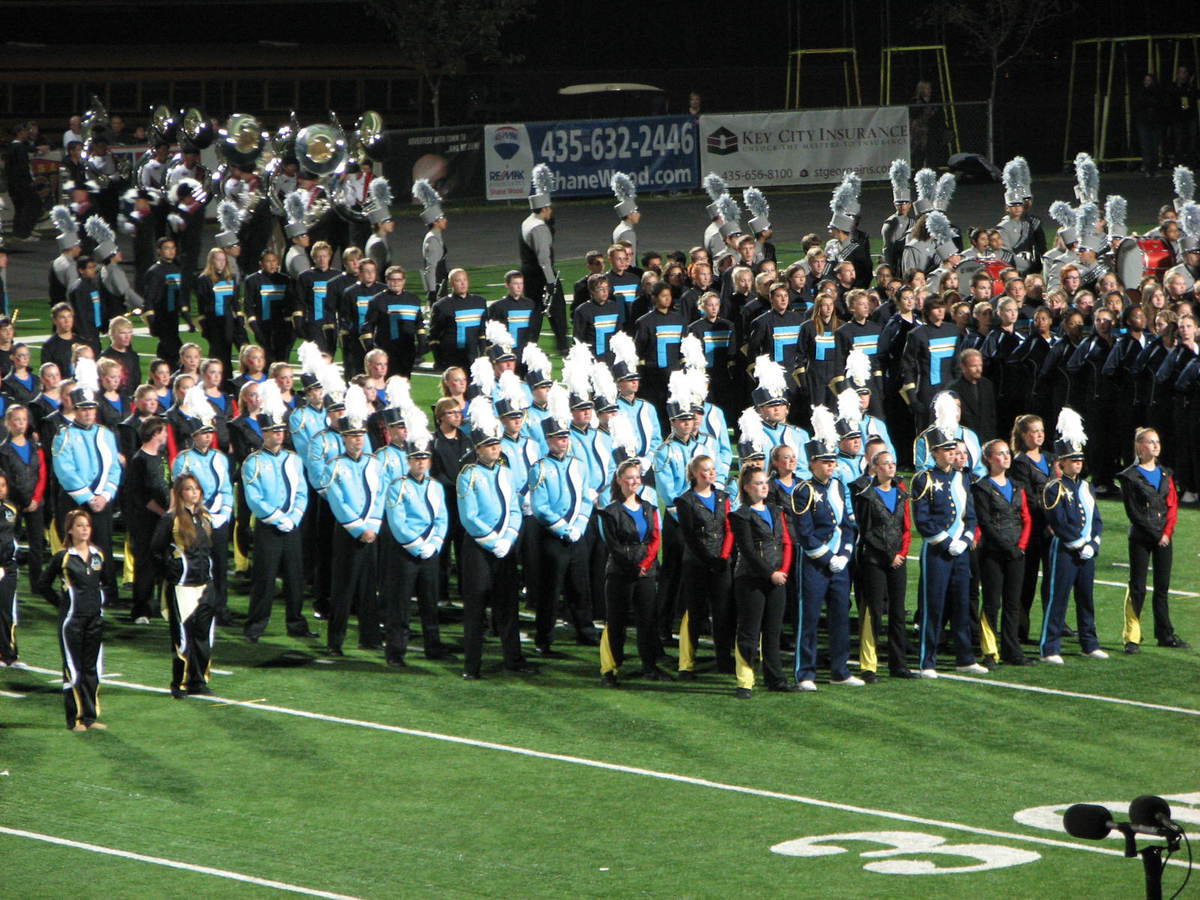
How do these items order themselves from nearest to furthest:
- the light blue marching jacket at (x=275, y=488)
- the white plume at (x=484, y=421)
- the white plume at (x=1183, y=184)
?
the white plume at (x=484, y=421) < the light blue marching jacket at (x=275, y=488) < the white plume at (x=1183, y=184)

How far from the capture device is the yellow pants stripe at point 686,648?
40.2 feet

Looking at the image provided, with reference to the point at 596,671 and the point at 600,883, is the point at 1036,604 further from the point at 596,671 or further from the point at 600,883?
the point at 600,883

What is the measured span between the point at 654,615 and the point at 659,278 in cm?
695

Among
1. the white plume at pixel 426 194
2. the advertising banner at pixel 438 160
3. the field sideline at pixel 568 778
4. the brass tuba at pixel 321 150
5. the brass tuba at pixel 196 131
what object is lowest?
the field sideline at pixel 568 778

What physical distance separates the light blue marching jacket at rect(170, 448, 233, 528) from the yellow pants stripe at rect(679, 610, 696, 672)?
3.11 m

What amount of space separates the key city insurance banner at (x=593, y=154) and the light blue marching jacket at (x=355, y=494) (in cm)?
2041

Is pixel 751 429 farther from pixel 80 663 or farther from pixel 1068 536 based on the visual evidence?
pixel 80 663

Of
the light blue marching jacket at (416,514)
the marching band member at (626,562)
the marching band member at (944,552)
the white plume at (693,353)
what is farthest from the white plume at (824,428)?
the white plume at (693,353)

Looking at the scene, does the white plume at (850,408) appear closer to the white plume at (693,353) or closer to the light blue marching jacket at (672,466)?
the light blue marching jacket at (672,466)

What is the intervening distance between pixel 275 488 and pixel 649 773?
377 centimetres

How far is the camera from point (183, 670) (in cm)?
1178

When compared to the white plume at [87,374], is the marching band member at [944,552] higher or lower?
lower

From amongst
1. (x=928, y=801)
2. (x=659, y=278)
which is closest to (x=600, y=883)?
(x=928, y=801)

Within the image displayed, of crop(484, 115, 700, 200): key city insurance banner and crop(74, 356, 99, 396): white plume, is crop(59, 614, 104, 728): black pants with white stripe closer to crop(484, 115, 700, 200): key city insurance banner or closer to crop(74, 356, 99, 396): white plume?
crop(74, 356, 99, 396): white plume
